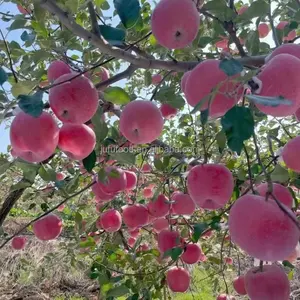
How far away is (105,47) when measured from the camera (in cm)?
74

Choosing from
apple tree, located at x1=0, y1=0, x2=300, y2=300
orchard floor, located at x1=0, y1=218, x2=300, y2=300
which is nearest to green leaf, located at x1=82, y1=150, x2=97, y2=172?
apple tree, located at x1=0, y1=0, x2=300, y2=300

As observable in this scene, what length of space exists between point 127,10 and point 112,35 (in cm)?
6

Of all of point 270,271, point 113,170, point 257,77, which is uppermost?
point 113,170

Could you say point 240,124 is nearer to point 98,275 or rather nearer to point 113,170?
point 113,170

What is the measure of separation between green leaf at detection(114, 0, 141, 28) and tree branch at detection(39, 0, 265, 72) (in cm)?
6

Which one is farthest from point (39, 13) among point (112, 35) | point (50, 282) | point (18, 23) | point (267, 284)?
point (50, 282)

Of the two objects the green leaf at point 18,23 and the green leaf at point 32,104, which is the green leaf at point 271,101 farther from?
the green leaf at point 18,23

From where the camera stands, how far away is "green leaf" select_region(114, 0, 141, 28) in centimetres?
73

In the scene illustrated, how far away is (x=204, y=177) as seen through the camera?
3.02 ft

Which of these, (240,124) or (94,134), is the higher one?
(94,134)

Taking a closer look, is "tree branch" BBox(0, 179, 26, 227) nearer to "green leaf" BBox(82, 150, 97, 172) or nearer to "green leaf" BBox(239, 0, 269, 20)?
"green leaf" BBox(82, 150, 97, 172)

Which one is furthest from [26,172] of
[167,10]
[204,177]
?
[167,10]

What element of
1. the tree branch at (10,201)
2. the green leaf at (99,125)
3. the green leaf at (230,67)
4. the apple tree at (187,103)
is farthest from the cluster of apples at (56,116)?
the tree branch at (10,201)

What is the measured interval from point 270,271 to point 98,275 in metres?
0.87
